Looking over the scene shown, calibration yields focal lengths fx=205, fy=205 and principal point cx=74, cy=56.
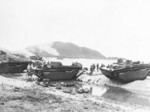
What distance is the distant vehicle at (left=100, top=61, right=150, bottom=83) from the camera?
21797 millimetres

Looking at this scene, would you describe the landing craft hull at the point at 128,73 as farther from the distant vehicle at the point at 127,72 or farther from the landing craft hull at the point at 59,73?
the landing craft hull at the point at 59,73

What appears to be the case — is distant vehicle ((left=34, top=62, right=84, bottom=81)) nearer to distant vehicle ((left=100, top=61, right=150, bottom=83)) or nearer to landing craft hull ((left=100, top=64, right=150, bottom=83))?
distant vehicle ((left=100, top=61, right=150, bottom=83))

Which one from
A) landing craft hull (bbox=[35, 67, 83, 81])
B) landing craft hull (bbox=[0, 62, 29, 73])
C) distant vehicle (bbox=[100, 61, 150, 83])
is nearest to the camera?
distant vehicle (bbox=[100, 61, 150, 83])

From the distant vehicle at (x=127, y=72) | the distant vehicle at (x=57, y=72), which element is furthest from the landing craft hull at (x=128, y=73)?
the distant vehicle at (x=57, y=72)

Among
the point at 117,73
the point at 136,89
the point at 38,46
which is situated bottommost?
the point at 136,89

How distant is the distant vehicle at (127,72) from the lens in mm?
21797

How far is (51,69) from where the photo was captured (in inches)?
871

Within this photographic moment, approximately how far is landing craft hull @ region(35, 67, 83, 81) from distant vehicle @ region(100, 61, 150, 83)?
11.8 feet

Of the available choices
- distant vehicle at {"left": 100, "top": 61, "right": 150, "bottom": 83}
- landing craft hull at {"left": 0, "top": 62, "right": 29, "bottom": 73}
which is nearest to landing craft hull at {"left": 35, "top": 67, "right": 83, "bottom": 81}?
distant vehicle at {"left": 100, "top": 61, "right": 150, "bottom": 83}

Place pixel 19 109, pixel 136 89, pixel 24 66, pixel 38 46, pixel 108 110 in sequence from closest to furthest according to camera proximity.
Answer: pixel 19 109, pixel 108 110, pixel 136 89, pixel 24 66, pixel 38 46

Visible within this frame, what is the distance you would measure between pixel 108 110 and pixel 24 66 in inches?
780

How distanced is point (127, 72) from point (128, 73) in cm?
18

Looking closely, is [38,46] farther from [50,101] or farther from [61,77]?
[50,101]

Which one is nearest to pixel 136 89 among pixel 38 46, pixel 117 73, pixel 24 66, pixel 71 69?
pixel 117 73
